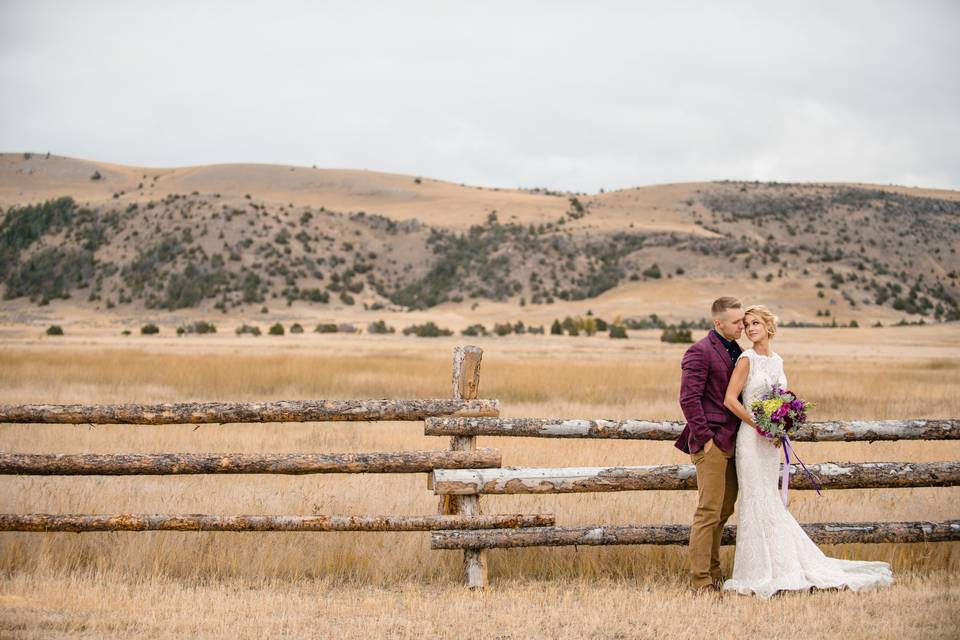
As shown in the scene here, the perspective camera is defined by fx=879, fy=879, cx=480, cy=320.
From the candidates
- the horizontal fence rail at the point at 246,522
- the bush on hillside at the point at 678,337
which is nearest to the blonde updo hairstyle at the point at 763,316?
the horizontal fence rail at the point at 246,522

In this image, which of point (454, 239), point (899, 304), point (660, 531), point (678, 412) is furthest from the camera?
point (454, 239)

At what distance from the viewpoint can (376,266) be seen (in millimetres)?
76875

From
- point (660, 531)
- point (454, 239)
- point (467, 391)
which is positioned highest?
point (454, 239)

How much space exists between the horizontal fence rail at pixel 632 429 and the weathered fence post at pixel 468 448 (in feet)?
0.64

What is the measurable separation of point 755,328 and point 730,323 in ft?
0.59

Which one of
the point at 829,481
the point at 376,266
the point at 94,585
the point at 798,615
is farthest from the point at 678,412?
the point at 376,266

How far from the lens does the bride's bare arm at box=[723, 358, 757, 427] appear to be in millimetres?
6395

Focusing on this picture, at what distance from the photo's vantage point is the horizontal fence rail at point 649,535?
6992 mm

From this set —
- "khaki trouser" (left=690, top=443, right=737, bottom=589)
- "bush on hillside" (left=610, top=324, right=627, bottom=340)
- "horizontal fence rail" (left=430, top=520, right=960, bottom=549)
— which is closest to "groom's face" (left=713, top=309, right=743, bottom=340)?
"khaki trouser" (left=690, top=443, right=737, bottom=589)

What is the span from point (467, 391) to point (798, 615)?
2.97 meters

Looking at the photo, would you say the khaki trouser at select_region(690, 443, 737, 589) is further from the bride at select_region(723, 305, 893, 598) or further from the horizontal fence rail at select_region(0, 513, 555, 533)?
the horizontal fence rail at select_region(0, 513, 555, 533)

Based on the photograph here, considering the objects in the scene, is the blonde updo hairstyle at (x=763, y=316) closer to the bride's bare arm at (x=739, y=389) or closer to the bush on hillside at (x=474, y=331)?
the bride's bare arm at (x=739, y=389)

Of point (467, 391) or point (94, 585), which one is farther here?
point (467, 391)

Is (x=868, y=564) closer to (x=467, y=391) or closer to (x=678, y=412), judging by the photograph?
(x=467, y=391)
